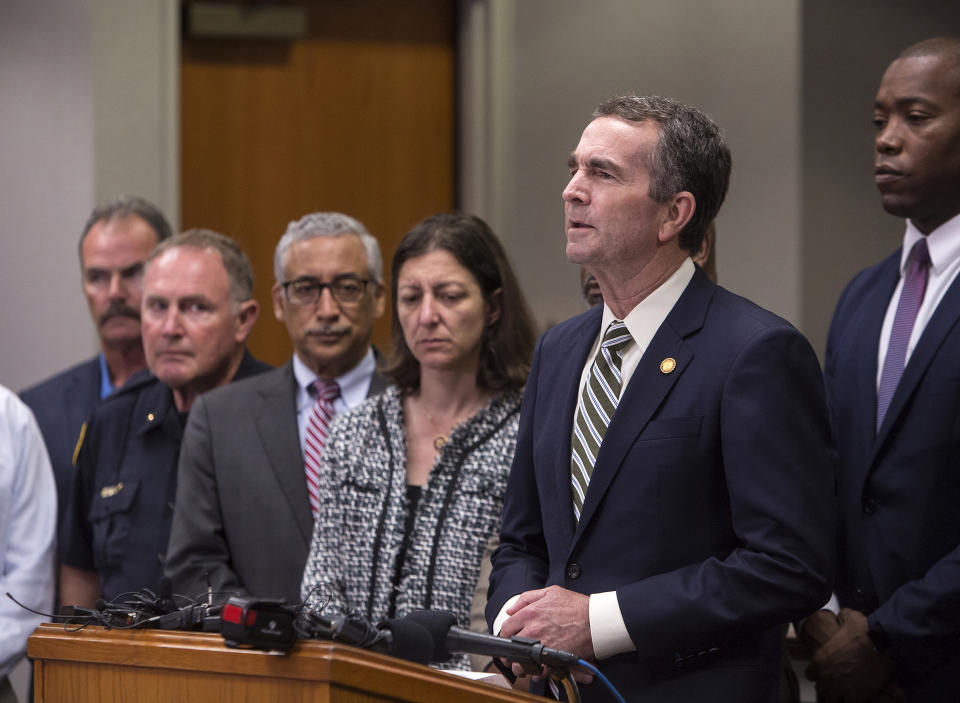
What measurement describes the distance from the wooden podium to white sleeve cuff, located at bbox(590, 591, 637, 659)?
0.30 metres

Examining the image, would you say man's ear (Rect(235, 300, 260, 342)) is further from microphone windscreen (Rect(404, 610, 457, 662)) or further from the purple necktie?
microphone windscreen (Rect(404, 610, 457, 662))

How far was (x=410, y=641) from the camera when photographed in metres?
1.62

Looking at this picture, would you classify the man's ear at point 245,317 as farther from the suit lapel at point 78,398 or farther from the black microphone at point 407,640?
the black microphone at point 407,640

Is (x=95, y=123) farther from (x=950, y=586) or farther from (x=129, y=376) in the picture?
(x=950, y=586)

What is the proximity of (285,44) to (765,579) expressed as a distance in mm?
3883

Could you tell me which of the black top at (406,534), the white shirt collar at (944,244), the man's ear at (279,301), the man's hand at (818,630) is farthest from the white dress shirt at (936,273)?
the man's ear at (279,301)

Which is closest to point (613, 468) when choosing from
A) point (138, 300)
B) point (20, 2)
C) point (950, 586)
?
point (950, 586)

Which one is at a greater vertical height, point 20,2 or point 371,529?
point 20,2

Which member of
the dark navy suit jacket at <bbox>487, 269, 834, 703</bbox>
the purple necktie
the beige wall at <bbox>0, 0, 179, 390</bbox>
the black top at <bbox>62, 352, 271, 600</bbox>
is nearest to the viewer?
the dark navy suit jacket at <bbox>487, 269, 834, 703</bbox>

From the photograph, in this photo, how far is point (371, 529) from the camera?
2.62 m

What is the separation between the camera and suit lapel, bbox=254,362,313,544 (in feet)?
9.66

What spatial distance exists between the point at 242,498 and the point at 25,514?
0.51m

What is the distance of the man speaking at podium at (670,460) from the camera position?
1.85m

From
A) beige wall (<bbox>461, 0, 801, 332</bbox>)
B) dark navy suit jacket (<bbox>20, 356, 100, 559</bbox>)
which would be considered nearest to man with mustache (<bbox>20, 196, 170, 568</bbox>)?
dark navy suit jacket (<bbox>20, 356, 100, 559</bbox>)
